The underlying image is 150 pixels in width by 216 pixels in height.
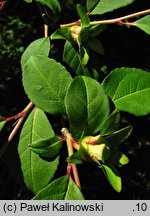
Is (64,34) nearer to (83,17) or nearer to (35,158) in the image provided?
(83,17)

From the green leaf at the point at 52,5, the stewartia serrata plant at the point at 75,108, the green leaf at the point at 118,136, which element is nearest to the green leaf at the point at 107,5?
the stewartia serrata plant at the point at 75,108

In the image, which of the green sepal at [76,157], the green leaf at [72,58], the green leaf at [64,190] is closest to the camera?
the green sepal at [76,157]

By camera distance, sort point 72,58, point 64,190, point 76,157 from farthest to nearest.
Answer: point 72,58, point 64,190, point 76,157

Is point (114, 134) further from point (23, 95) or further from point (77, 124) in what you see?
point (23, 95)

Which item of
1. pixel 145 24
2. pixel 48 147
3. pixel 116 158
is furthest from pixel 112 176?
pixel 145 24

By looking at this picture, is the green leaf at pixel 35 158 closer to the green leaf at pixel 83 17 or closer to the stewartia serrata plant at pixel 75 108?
the stewartia serrata plant at pixel 75 108

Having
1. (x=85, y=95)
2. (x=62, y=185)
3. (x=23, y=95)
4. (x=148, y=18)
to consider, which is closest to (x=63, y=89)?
(x=85, y=95)
